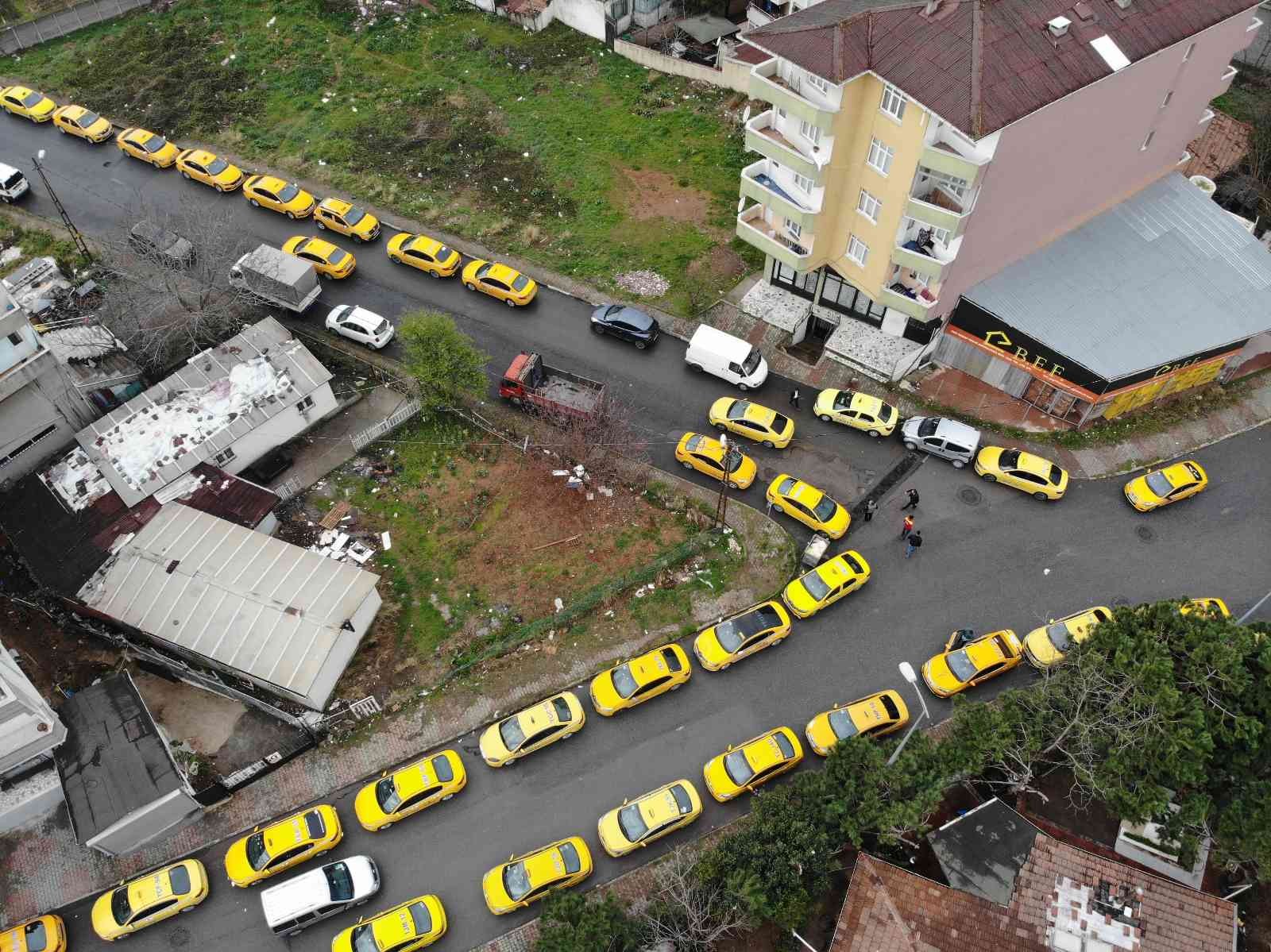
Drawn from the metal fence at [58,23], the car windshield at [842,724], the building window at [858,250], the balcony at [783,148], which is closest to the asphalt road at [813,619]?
the car windshield at [842,724]

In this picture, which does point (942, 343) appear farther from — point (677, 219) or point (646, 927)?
point (646, 927)

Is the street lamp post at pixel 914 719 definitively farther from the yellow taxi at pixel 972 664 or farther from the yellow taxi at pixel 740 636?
the yellow taxi at pixel 740 636

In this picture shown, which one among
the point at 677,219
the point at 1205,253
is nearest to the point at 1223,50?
the point at 1205,253

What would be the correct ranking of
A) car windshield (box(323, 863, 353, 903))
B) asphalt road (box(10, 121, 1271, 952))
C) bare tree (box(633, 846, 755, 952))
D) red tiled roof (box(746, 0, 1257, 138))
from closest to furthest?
1. bare tree (box(633, 846, 755, 952))
2. car windshield (box(323, 863, 353, 903))
3. asphalt road (box(10, 121, 1271, 952))
4. red tiled roof (box(746, 0, 1257, 138))

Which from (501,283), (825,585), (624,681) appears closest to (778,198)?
(501,283)

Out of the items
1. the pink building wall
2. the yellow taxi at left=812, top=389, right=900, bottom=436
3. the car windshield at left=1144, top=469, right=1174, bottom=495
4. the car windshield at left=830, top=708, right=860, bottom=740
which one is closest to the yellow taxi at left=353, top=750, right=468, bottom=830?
the car windshield at left=830, top=708, right=860, bottom=740

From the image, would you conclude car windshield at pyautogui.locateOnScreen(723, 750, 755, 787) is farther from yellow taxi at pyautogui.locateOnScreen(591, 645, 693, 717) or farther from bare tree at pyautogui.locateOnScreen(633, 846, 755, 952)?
bare tree at pyautogui.locateOnScreen(633, 846, 755, 952)
